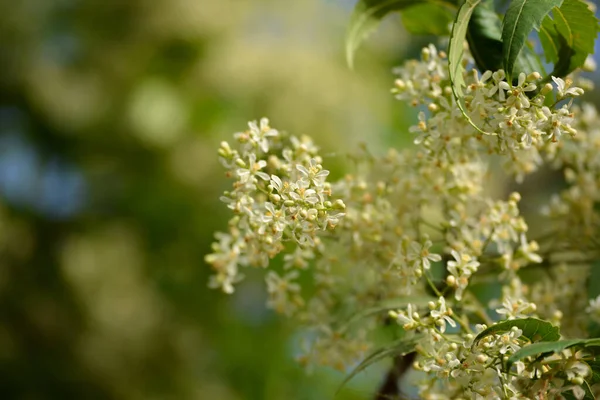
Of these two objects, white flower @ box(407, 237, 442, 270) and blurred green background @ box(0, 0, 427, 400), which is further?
blurred green background @ box(0, 0, 427, 400)

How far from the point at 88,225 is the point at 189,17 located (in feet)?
2.37

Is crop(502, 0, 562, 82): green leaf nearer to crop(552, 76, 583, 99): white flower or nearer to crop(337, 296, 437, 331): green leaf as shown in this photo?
crop(552, 76, 583, 99): white flower

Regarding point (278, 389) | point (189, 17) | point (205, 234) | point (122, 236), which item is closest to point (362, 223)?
point (278, 389)

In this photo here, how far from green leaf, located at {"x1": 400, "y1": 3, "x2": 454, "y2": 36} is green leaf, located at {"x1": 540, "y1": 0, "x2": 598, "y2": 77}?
0.34 feet

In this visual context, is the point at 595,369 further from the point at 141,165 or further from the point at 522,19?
the point at 141,165

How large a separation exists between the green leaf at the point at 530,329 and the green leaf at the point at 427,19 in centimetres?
29

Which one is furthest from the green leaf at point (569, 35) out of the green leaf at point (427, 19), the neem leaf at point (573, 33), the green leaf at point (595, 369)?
the green leaf at point (595, 369)

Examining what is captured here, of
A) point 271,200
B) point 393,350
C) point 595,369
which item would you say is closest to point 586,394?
point 595,369

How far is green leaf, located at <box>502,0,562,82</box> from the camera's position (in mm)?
448

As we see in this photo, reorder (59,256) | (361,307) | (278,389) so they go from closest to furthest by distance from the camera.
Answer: (361,307) → (278,389) → (59,256)

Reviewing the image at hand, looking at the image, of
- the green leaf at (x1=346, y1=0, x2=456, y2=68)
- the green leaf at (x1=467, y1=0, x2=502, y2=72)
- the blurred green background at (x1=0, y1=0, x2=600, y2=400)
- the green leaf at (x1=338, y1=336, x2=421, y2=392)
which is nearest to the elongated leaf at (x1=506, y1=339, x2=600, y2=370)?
the green leaf at (x1=338, y1=336, x2=421, y2=392)

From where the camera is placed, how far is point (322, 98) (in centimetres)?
220

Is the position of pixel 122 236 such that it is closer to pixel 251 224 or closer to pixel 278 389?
pixel 278 389

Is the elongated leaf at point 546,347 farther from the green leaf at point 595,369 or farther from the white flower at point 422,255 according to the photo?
the white flower at point 422,255
